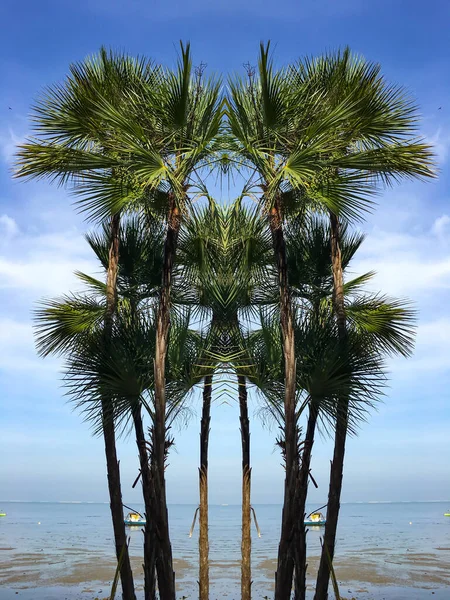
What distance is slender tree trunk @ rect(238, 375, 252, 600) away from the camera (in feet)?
35.6

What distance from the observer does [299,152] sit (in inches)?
310

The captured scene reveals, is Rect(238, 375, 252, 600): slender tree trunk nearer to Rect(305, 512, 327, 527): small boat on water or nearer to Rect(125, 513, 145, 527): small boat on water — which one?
Rect(125, 513, 145, 527): small boat on water

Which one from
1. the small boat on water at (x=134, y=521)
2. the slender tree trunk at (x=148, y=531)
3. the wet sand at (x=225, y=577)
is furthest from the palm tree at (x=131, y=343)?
the wet sand at (x=225, y=577)

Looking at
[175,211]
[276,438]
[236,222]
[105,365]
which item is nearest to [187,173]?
[175,211]

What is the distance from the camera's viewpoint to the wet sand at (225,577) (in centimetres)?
1697

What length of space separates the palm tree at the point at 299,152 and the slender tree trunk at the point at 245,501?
2858mm

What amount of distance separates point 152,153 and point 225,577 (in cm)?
1586

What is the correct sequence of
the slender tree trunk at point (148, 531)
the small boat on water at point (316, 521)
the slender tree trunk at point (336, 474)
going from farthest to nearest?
the small boat on water at point (316, 521) < the slender tree trunk at point (336, 474) < the slender tree trunk at point (148, 531)

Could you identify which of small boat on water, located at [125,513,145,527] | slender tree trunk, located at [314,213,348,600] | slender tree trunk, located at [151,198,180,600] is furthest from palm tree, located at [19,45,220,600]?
small boat on water, located at [125,513,145,527]

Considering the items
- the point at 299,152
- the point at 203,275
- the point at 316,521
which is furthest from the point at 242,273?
the point at 316,521

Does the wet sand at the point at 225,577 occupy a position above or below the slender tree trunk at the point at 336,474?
below

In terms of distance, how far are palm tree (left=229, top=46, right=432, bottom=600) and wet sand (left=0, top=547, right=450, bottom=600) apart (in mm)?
9647

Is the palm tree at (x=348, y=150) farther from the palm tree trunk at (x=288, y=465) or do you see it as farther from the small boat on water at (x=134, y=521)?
the small boat on water at (x=134, y=521)

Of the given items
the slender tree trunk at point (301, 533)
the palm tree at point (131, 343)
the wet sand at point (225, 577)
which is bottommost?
the wet sand at point (225, 577)
